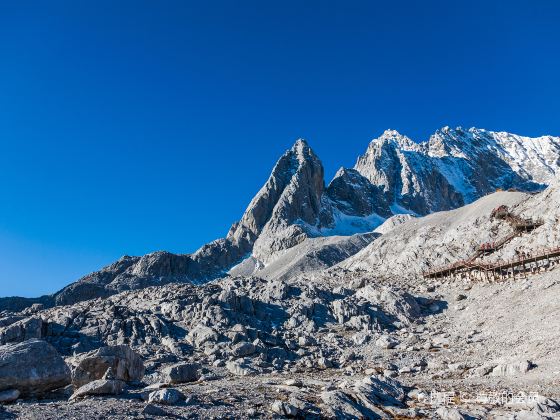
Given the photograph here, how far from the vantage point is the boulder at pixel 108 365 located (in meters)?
22.5

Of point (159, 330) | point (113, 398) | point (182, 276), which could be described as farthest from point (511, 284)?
point (182, 276)

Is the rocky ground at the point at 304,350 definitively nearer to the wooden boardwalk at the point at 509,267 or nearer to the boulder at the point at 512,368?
the boulder at the point at 512,368

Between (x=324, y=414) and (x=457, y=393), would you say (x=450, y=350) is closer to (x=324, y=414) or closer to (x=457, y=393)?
(x=457, y=393)

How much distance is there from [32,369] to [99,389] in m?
2.86

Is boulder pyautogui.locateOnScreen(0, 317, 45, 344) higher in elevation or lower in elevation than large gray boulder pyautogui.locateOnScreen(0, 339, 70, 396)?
higher

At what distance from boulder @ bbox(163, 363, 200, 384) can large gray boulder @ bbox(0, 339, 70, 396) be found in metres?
8.68

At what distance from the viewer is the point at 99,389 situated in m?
19.4

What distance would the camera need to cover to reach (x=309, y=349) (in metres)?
42.7

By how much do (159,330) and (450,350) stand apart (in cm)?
2827

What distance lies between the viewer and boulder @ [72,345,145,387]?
22.5m

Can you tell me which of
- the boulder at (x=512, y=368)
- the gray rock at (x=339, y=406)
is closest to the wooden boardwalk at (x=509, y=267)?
the boulder at (x=512, y=368)

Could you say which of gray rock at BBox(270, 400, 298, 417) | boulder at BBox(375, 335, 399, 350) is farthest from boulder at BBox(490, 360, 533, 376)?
gray rock at BBox(270, 400, 298, 417)

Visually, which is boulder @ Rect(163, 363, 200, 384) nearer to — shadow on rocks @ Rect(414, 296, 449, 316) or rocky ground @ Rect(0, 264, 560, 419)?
rocky ground @ Rect(0, 264, 560, 419)

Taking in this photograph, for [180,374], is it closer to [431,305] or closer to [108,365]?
[108,365]
